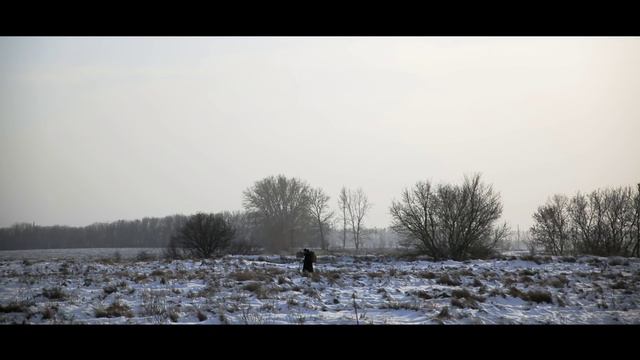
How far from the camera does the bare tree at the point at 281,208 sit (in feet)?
170

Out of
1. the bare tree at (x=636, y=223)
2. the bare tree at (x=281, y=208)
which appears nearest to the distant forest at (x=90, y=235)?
the bare tree at (x=281, y=208)

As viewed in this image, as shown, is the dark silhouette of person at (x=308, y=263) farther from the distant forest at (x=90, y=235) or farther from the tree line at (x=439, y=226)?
the distant forest at (x=90, y=235)

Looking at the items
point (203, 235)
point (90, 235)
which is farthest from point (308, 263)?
point (90, 235)

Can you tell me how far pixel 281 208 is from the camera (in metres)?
54.1

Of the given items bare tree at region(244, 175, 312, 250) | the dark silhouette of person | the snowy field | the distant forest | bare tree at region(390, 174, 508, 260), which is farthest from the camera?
the distant forest

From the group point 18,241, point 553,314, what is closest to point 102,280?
point 553,314

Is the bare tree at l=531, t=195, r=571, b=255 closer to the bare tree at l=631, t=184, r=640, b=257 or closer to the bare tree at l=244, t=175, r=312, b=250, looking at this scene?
the bare tree at l=631, t=184, r=640, b=257

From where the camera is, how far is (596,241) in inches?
1242

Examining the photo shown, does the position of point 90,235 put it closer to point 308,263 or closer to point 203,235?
point 203,235

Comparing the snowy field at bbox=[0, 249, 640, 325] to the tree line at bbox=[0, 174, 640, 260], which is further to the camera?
the tree line at bbox=[0, 174, 640, 260]

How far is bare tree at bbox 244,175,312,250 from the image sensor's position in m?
51.8

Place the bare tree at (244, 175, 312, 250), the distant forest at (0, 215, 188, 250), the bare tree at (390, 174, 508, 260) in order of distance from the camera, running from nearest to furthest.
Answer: the bare tree at (390, 174, 508, 260) < the bare tree at (244, 175, 312, 250) < the distant forest at (0, 215, 188, 250)

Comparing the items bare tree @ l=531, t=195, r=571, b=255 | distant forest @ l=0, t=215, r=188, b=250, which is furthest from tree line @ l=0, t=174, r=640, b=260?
distant forest @ l=0, t=215, r=188, b=250
